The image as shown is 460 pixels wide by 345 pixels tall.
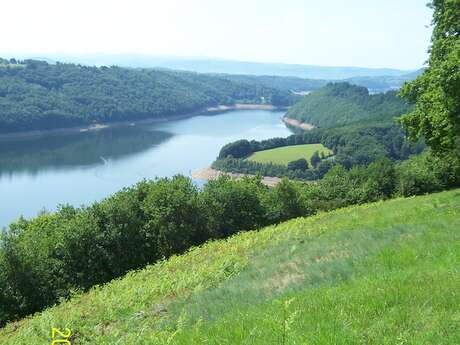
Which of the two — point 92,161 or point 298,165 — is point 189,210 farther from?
point 92,161

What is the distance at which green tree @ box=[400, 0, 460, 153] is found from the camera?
17750mm

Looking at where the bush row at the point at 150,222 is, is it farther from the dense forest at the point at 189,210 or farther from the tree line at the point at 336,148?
the tree line at the point at 336,148

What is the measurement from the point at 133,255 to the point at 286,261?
65.8 feet

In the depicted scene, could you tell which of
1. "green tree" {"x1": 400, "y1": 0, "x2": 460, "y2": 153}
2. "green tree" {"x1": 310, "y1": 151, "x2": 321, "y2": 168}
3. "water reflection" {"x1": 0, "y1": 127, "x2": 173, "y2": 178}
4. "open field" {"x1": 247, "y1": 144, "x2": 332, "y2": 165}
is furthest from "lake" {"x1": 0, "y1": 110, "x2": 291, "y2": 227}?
"green tree" {"x1": 400, "y1": 0, "x2": 460, "y2": 153}

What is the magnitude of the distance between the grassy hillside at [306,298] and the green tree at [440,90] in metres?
3.78

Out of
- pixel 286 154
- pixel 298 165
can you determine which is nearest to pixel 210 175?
pixel 298 165

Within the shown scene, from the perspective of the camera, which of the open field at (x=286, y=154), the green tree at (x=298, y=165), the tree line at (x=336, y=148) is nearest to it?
the tree line at (x=336, y=148)

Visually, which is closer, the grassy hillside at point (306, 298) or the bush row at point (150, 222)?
the grassy hillside at point (306, 298)

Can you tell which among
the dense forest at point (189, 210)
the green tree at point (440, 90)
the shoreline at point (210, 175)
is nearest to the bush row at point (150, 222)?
the dense forest at point (189, 210)

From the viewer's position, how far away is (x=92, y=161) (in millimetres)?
123938

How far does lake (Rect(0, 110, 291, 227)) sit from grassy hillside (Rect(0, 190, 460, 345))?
6788cm

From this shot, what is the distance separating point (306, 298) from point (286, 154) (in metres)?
130

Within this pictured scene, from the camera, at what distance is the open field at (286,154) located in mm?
132250

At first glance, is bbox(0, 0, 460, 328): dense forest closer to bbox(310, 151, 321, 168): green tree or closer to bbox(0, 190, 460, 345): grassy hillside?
bbox(0, 190, 460, 345): grassy hillside
